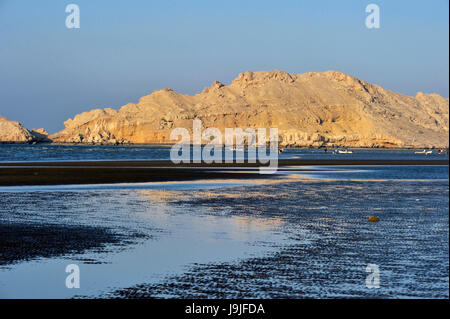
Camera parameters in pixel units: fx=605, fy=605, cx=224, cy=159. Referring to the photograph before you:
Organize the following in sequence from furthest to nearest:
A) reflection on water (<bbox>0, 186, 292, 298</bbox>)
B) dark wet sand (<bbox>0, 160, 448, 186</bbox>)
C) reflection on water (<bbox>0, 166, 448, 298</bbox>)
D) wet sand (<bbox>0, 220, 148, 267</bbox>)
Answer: dark wet sand (<bbox>0, 160, 448, 186</bbox>)
wet sand (<bbox>0, 220, 148, 267</bbox>)
reflection on water (<bbox>0, 186, 292, 298</bbox>)
reflection on water (<bbox>0, 166, 448, 298</bbox>)

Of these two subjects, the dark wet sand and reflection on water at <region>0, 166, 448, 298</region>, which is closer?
reflection on water at <region>0, 166, 448, 298</region>

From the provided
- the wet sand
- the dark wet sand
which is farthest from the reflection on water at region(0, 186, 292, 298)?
the dark wet sand

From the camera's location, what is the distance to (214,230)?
17562 millimetres

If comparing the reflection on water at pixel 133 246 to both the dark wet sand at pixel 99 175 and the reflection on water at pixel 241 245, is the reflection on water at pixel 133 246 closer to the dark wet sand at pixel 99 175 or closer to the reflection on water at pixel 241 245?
the reflection on water at pixel 241 245

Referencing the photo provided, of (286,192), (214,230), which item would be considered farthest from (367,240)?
(286,192)

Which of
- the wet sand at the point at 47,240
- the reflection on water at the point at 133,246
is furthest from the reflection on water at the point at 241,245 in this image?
the wet sand at the point at 47,240

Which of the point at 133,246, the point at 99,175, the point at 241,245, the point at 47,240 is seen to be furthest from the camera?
the point at 99,175

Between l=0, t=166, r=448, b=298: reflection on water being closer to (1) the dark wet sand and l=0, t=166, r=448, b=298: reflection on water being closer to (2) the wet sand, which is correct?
(2) the wet sand

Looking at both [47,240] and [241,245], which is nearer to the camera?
[241,245]

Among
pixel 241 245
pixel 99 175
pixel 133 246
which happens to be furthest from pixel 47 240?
pixel 99 175

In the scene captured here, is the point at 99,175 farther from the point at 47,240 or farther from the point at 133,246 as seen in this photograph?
the point at 133,246

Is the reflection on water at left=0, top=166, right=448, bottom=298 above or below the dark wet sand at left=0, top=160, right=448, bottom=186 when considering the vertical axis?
below

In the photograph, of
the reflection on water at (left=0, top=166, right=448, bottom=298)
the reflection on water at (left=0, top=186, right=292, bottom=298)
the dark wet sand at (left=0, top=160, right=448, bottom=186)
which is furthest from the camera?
the dark wet sand at (left=0, top=160, right=448, bottom=186)

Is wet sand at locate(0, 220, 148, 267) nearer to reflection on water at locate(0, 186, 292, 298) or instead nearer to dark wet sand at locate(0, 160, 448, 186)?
reflection on water at locate(0, 186, 292, 298)
